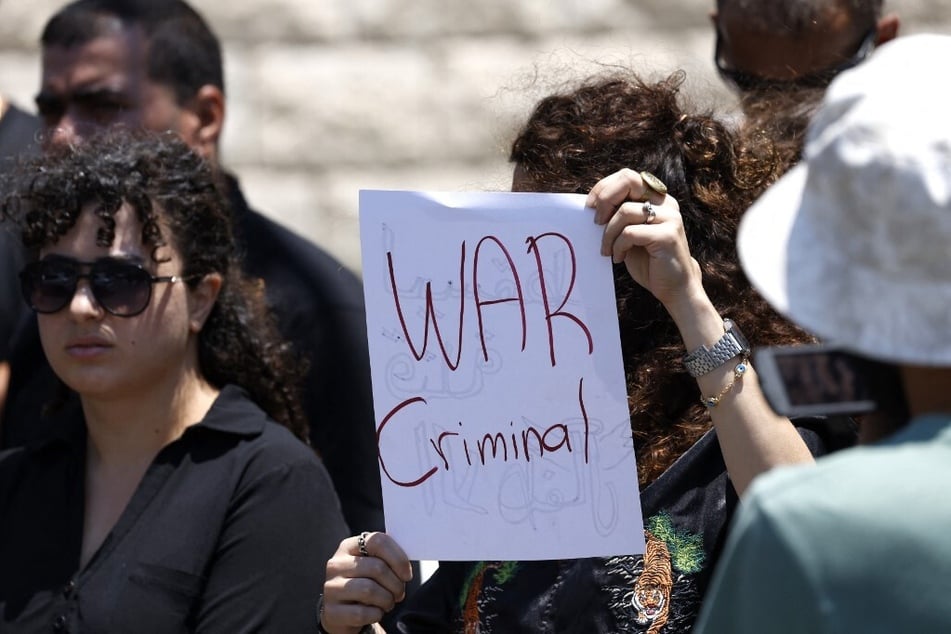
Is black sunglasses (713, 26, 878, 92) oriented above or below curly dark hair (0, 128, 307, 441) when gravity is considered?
above

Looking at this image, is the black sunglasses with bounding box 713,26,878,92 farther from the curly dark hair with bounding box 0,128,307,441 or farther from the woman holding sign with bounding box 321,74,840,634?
the curly dark hair with bounding box 0,128,307,441

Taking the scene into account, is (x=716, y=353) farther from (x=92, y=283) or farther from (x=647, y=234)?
(x=92, y=283)

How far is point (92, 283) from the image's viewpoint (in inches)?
100.0

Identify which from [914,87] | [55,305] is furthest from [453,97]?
[914,87]

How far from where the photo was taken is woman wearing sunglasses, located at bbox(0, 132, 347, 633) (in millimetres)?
2342

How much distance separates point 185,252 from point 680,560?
1.27 m

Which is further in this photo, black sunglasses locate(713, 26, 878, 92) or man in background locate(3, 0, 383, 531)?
man in background locate(3, 0, 383, 531)

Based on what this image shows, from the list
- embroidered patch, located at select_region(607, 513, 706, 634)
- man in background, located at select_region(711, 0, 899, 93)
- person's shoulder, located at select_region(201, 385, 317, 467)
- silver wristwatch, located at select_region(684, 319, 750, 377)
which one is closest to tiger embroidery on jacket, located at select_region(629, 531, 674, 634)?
embroidered patch, located at select_region(607, 513, 706, 634)

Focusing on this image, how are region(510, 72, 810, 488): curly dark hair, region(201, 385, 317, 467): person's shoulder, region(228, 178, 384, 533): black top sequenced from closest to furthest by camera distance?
region(510, 72, 810, 488): curly dark hair
region(201, 385, 317, 467): person's shoulder
region(228, 178, 384, 533): black top

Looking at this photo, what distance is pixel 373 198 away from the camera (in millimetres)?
1863

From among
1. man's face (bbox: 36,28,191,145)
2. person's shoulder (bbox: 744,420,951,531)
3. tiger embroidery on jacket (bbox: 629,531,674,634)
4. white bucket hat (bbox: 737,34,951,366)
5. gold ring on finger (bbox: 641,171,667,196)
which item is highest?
man's face (bbox: 36,28,191,145)

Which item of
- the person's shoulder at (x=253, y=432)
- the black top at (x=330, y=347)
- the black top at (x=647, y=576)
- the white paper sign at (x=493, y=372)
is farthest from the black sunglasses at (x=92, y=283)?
the black top at (x=647, y=576)

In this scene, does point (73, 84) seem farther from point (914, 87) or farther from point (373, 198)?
point (914, 87)

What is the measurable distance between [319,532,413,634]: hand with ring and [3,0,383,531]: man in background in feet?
3.53
